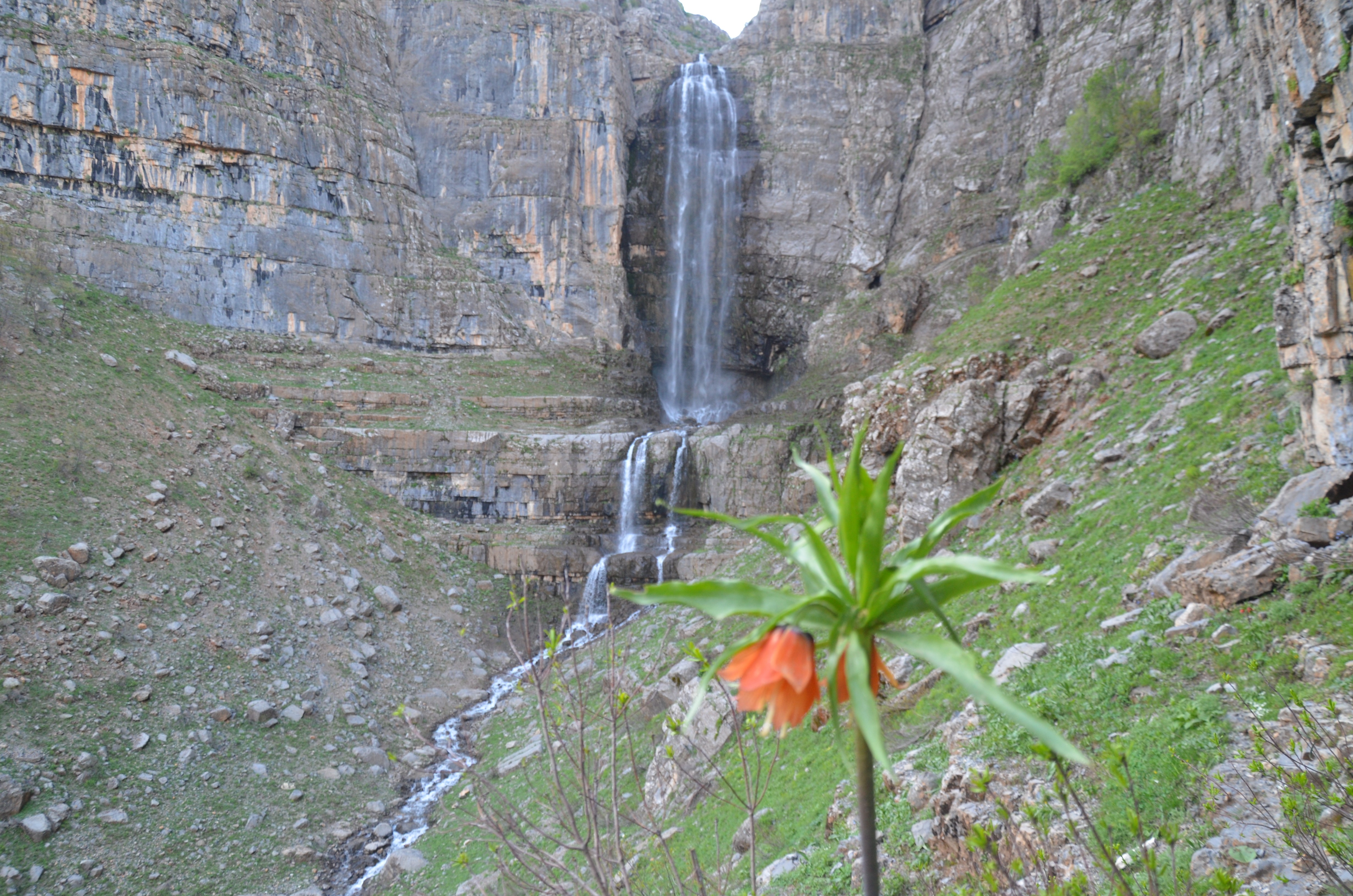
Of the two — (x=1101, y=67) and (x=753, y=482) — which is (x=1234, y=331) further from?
(x=1101, y=67)

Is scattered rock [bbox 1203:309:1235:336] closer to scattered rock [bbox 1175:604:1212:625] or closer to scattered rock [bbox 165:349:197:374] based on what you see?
scattered rock [bbox 1175:604:1212:625]

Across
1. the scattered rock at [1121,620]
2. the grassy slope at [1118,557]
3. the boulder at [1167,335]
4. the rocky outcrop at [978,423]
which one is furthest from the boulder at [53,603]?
the boulder at [1167,335]

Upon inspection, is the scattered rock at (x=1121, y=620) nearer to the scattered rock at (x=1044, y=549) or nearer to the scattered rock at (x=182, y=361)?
the scattered rock at (x=1044, y=549)

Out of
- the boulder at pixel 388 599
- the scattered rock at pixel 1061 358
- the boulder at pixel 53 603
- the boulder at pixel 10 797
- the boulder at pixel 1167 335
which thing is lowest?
the boulder at pixel 10 797

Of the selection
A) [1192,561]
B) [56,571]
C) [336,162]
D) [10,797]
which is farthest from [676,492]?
[336,162]

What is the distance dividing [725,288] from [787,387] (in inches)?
269

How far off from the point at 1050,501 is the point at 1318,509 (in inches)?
205

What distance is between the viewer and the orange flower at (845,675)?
1.54m

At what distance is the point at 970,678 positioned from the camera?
51.8 inches

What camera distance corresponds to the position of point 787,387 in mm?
34938

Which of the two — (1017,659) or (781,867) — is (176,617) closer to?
(781,867)

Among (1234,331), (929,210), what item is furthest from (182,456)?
(929,210)

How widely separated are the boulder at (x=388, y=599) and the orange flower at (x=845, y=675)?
2140 cm

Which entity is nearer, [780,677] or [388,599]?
[780,677]
